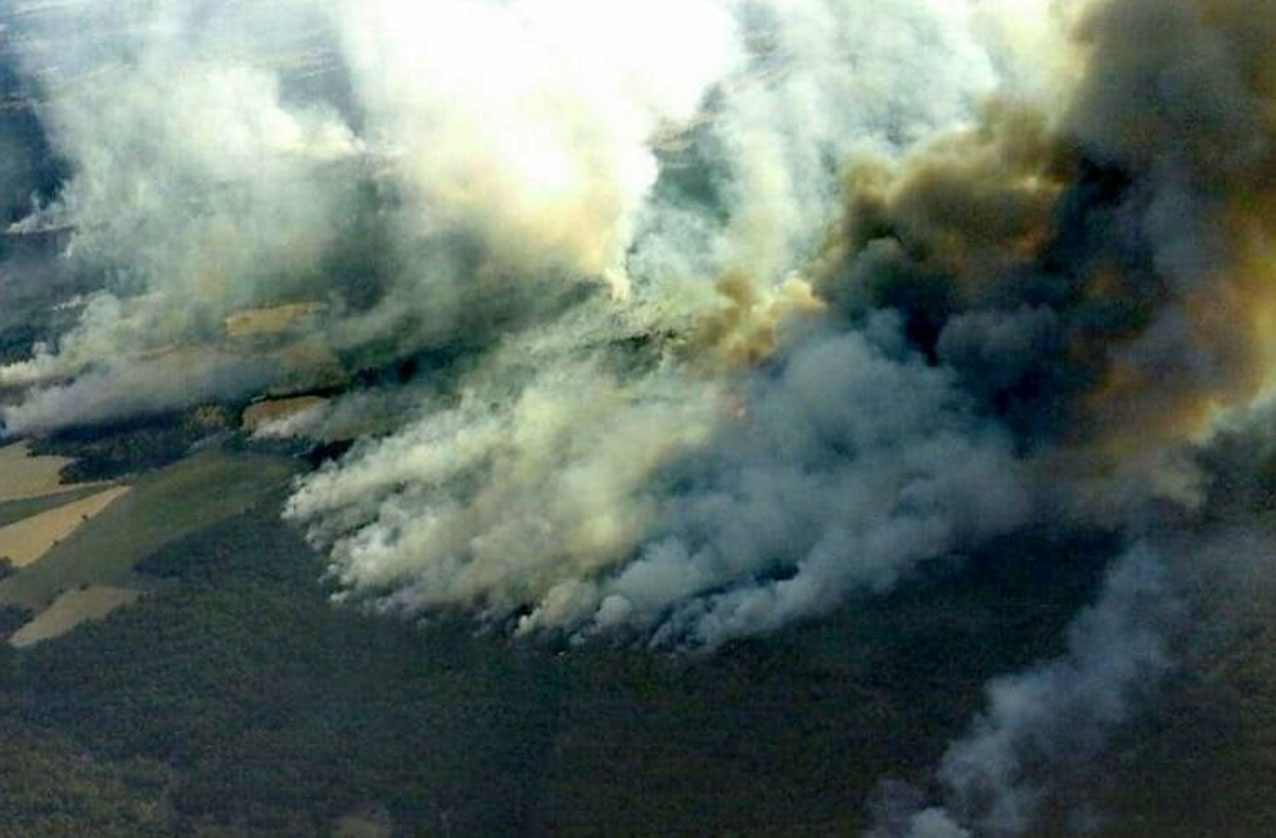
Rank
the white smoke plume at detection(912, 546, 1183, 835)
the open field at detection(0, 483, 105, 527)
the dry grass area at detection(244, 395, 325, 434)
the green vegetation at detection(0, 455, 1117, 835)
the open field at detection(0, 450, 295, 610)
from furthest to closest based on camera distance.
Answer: the dry grass area at detection(244, 395, 325, 434) < the open field at detection(0, 483, 105, 527) < the open field at detection(0, 450, 295, 610) < the green vegetation at detection(0, 455, 1117, 835) < the white smoke plume at detection(912, 546, 1183, 835)

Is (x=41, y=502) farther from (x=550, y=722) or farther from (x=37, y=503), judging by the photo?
(x=550, y=722)

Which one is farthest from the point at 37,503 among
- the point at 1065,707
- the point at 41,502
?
the point at 1065,707

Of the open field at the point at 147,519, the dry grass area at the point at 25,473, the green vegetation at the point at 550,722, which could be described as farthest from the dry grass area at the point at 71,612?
the dry grass area at the point at 25,473

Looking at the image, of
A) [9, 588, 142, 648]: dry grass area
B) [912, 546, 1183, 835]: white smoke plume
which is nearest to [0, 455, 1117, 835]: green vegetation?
[912, 546, 1183, 835]: white smoke plume

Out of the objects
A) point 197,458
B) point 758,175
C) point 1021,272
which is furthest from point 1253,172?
point 197,458

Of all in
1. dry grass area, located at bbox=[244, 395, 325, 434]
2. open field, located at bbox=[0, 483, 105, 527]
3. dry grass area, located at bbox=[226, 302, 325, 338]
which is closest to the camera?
open field, located at bbox=[0, 483, 105, 527]

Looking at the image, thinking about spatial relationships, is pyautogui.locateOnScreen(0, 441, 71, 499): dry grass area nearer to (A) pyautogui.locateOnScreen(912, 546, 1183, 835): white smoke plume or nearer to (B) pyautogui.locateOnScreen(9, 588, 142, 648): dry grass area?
(B) pyautogui.locateOnScreen(9, 588, 142, 648): dry grass area

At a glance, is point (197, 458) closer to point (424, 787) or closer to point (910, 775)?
point (424, 787)

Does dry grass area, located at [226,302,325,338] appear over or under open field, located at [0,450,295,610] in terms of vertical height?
over
